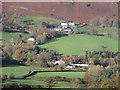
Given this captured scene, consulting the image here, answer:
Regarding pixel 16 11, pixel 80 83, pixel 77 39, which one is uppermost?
pixel 16 11

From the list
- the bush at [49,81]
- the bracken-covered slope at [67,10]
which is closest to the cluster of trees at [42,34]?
the bracken-covered slope at [67,10]

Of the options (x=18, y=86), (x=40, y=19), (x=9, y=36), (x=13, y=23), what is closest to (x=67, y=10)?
(x=40, y=19)

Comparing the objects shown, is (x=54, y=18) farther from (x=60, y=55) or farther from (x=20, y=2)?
(x=60, y=55)

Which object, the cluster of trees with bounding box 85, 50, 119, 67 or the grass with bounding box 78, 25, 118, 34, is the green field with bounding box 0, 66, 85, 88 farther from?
the grass with bounding box 78, 25, 118, 34

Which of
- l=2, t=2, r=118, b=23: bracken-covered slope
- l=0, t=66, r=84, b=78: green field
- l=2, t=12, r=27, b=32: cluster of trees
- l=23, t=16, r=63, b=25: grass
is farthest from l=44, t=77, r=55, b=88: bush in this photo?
l=2, t=2, r=118, b=23: bracken-covered slope

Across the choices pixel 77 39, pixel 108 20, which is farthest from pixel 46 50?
pixel 108 20

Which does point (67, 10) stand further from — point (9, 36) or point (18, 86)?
point (18, 86)
